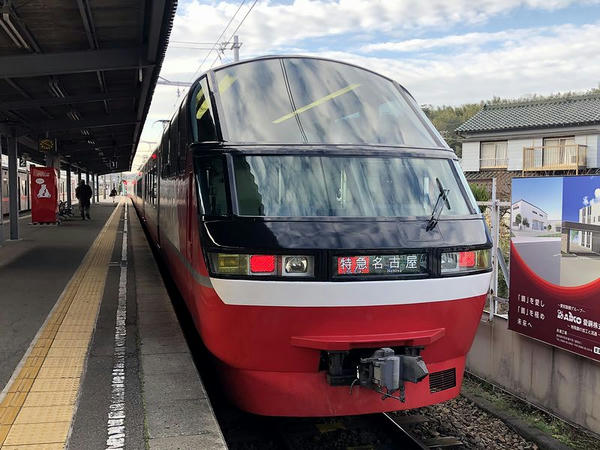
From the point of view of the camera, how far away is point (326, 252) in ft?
12.0

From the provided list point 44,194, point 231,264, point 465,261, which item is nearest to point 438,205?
point 465,261

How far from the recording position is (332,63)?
188 inches

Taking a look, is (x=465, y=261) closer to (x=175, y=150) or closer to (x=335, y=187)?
(x=335, y=187)

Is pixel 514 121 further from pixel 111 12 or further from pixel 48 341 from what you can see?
pixel 48 341

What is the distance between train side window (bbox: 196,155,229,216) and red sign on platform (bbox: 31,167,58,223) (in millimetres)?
16621

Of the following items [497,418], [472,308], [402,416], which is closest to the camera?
[472,308]

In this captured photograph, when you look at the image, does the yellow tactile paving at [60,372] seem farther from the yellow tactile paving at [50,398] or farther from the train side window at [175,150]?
the train side window at [175,150]

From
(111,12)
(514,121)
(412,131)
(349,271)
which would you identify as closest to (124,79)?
(111,12)

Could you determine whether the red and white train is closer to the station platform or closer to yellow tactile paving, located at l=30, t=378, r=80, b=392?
the station platform

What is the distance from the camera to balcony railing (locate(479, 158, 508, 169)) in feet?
81.0

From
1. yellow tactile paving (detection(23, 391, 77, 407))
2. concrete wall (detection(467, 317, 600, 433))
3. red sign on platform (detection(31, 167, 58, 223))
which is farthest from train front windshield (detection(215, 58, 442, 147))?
red sign on platform (detection(31, 167, 58, 223))

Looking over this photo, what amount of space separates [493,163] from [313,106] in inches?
879

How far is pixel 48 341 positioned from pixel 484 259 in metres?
4.06

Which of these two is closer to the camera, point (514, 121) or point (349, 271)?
point (349, 271)
